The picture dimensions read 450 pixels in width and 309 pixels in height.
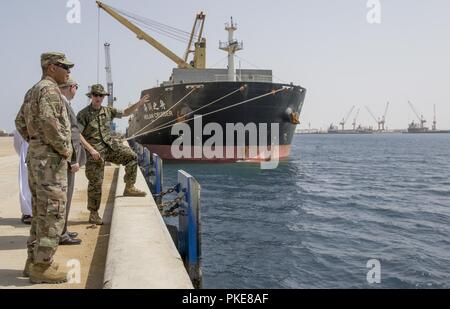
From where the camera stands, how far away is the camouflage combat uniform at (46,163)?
10.6ft

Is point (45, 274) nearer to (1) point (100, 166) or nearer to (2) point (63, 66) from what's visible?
(2) point (63, 66)

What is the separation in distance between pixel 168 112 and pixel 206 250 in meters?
17.8

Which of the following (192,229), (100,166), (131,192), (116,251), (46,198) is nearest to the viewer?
(46,198)

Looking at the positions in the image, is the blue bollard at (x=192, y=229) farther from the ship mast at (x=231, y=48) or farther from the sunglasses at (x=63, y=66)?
the ship mast at (x=231, y=48)

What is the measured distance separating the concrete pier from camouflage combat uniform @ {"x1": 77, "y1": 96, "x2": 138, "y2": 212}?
0.39 meters

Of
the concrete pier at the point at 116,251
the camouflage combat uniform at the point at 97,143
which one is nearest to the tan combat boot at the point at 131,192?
the concrete pier at the point at 116,251

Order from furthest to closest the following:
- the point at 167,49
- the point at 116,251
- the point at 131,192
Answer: the point at 167,49
the point at 131,192
the point at 116,251

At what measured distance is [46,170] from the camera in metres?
3.24

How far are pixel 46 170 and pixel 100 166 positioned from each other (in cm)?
206

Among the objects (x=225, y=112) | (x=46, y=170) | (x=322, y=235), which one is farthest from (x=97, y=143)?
(x=225, y=112)

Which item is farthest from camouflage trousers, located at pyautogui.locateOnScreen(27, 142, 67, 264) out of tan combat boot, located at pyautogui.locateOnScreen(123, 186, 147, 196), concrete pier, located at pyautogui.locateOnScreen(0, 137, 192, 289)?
tan combat boot, located at pyautogui.locateOnScreen(123, 186, 147, 196)

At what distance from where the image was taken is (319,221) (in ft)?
35.1

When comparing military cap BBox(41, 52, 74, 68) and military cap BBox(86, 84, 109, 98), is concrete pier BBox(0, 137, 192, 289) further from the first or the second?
military cap BBox(41, 52, 74, 68)

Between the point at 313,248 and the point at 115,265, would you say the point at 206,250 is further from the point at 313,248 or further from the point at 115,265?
the point at 115,265
